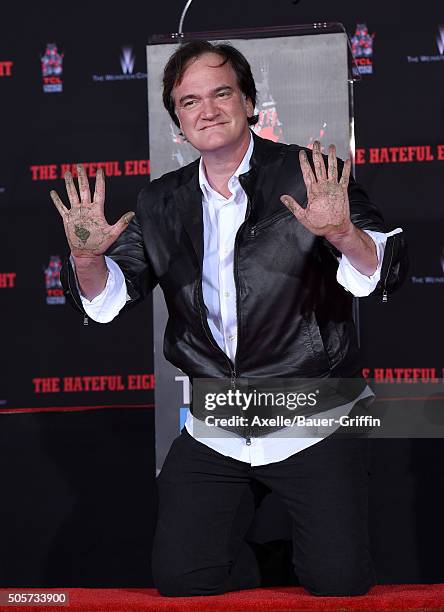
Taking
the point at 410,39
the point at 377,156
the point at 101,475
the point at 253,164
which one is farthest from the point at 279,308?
the point at 410,39

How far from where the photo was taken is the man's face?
1.98m

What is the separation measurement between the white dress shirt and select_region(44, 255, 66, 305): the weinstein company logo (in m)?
2.04

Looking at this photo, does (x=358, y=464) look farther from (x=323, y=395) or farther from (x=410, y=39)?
(x=410, y=39)

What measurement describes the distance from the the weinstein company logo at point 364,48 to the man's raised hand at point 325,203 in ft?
7.31

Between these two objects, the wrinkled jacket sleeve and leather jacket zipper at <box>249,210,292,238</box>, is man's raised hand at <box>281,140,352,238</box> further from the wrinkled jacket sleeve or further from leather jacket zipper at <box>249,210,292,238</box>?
the wrinkled jacket sleeve

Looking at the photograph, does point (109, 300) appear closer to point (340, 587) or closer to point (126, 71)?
point (340, 587)

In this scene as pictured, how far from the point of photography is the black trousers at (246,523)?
1.84 meters

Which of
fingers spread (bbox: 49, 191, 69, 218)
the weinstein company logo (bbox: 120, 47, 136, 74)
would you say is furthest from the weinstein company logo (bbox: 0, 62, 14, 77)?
fingers spread (bbox: 49, 191, 69, 218)

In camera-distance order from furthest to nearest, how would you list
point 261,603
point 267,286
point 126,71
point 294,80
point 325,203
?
1. point 126,71
2. point 294,80
3. point 267,286
4. point 325,203
5. point 261,603

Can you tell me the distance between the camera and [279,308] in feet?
6.38

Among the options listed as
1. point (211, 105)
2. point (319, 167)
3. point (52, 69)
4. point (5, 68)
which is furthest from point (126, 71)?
point (319, 167)

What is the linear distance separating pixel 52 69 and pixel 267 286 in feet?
7.96

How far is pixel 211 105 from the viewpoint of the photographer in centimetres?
199

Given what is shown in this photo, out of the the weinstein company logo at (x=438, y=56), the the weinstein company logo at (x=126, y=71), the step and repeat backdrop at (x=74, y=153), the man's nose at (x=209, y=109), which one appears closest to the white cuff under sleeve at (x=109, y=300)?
the man's nose at (x=209, y=109)
